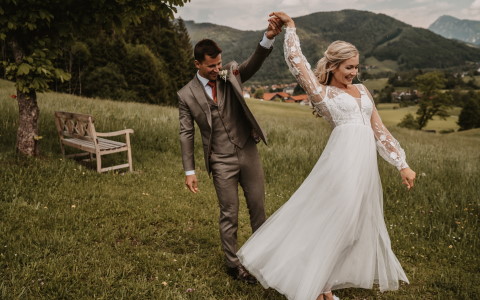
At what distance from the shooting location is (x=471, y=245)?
5.39 m

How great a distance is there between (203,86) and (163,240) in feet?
8.07

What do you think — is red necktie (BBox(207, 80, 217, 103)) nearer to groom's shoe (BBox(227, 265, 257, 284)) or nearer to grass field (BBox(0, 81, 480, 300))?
groom's shoe (BBox(227, 265, 257, 284))

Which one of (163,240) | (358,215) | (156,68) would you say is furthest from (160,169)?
(156,68)

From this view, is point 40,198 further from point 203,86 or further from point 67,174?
point 203,86

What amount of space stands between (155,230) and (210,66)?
9.38ft

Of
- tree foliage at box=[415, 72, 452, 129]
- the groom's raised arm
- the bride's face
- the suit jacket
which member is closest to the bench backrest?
the suit jacket

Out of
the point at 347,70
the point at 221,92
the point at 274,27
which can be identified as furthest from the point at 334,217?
the point at 274,27

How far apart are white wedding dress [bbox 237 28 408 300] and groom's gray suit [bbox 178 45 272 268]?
0.55 meters

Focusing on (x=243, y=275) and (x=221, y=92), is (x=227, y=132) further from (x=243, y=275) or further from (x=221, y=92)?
(x=243, y=275)

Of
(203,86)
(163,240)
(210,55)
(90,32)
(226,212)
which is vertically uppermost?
(90,32)

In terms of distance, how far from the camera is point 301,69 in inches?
136

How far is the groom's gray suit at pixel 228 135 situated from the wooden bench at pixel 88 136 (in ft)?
13.9

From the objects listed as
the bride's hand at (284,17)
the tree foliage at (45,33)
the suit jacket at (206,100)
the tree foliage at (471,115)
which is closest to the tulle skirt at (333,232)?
the suit jacket at (206,100)

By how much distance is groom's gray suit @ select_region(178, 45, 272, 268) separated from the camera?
394 cm
